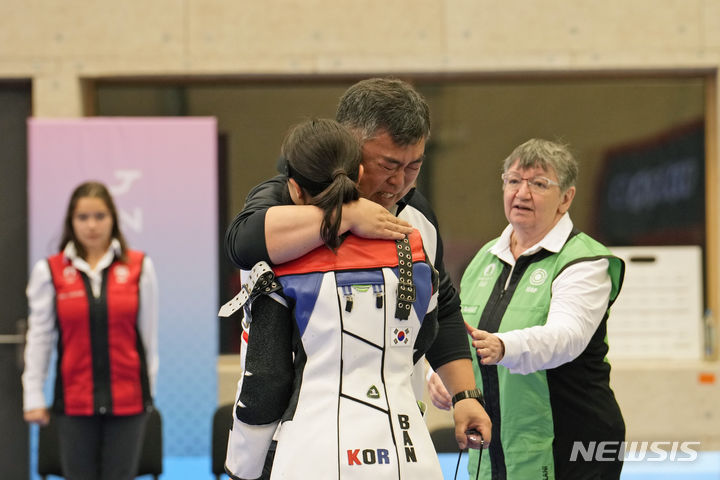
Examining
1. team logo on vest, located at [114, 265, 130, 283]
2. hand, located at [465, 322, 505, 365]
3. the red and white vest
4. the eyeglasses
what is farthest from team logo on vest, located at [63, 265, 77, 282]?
hand, located at [465, 322, 505, 365]

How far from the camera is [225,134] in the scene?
213 inches

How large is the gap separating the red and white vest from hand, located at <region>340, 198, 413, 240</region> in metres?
2.43

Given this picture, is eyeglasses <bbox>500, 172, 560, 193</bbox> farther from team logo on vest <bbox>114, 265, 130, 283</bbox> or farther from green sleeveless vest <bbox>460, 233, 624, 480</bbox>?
team logo on vest <bbox>114, 265, 130, 283</bbox>

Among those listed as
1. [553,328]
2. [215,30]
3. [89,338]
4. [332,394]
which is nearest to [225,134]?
[215,30]

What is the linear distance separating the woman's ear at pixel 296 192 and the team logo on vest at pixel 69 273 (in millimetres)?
2423

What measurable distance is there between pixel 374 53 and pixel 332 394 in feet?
13.1

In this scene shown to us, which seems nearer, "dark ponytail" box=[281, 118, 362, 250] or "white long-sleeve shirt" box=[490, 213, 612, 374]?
"dark ponytail" box=[281, 118, 362, 250]

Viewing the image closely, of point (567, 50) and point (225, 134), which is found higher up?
point (567, 50)

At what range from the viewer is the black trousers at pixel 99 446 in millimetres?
3615

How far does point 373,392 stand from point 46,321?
263 cm

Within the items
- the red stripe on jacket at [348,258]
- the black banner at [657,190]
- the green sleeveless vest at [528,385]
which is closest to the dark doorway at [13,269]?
the green sleeveless vest at [528,385]

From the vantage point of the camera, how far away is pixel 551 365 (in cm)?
223

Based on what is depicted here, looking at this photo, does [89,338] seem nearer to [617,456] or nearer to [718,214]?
[617,456]

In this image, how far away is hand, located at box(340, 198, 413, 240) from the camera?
1531mm
